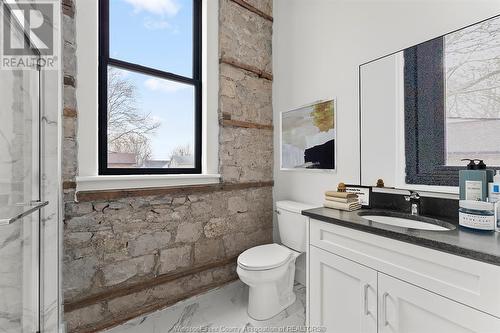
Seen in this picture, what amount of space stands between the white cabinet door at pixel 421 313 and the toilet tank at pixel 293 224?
0.95 metres

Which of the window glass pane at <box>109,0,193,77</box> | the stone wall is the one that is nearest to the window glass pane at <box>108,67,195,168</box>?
the window glass pane at <box>109,0,193,77</box>

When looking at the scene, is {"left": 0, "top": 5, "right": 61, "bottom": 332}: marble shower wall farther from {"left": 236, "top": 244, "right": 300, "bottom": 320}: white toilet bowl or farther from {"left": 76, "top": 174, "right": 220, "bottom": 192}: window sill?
{"left": 236, "top": 244, "right": 300, "bottom": 320}: white toilet bowl

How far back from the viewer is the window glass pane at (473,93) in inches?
47.4

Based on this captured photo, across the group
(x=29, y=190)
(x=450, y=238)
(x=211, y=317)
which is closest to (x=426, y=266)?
(x=450, y=238)

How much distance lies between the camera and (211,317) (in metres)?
1.91

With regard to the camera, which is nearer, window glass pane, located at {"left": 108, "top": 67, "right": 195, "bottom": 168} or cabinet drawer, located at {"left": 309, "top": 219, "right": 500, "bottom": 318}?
cabinet drawer, located at {"left": 309, "top": 219, "right": 500, "bottom": 318}

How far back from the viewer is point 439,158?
139 centimetres

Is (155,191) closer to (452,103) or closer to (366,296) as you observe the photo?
(366,296)

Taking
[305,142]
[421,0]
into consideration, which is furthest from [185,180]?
[421,0]

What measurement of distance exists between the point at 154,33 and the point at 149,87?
1.53 feet

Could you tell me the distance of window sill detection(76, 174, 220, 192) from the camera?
1601mm

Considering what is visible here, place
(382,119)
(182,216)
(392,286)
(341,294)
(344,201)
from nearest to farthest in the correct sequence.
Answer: (392,286) < (341,294) < (344,201) < (382,119) < (182,216)

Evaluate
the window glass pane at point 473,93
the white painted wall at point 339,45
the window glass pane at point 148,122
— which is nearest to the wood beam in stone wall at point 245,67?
the white painted wall at point 339,45

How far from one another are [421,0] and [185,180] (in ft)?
6.67
